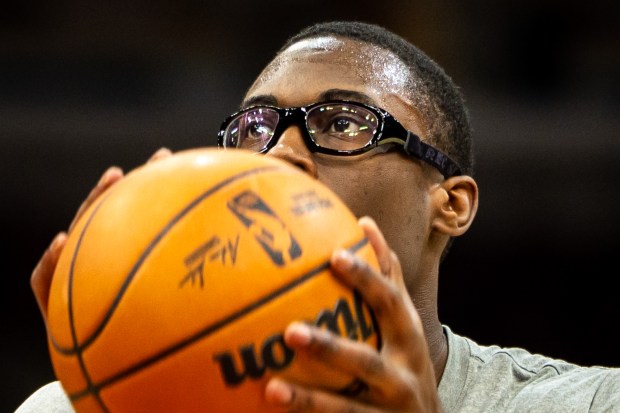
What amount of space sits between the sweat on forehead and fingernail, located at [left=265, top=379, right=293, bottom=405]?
1.38 metres

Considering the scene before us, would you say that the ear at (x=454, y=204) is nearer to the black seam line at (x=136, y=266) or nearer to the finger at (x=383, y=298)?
the finger at (x=383, y=298)

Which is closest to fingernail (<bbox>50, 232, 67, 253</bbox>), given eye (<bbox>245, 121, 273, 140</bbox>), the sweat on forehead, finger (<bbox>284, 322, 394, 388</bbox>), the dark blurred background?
finger (<bbox>284, 322, 394, 388</bbox>)

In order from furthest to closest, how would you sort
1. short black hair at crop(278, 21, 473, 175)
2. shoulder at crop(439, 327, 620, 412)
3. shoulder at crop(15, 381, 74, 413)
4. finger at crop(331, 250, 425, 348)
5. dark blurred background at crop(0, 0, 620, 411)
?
dark blurred background at crop(0, 0, 620, 411) < short black hair at crop(278, 21, 473, 175) < shoulder at crop(15, 381, 74, 413) < shoulder at crop(439, 327, 620, 412) < finger at crop(331, 250, 425, 348)

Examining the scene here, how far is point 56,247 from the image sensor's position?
196cm

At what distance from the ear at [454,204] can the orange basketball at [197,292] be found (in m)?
1.13

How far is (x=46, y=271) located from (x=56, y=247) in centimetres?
7

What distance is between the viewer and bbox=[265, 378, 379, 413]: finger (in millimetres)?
1569

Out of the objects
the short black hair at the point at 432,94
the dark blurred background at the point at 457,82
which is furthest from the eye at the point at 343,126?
the dark blurred background at the point at 457,82

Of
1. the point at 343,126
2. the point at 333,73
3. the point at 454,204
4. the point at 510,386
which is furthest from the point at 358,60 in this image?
the point at 510,386

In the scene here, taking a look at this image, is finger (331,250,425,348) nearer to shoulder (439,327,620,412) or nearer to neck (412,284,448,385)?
shoulder (439,327,620,412)

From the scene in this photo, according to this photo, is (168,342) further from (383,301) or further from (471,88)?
(471,88)

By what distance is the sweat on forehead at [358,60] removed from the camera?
2.79 meters

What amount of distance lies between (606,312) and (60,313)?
4066 mm

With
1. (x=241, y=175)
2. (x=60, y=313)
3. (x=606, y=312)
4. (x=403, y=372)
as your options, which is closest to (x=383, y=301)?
(x=403, y=372)
